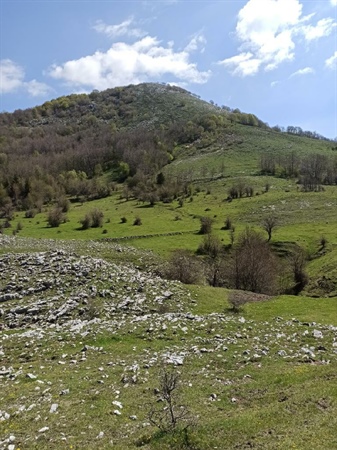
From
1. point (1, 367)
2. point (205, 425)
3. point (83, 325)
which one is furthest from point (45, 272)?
point (205, 425)

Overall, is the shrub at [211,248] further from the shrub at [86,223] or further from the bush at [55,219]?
the bush at [55,219]

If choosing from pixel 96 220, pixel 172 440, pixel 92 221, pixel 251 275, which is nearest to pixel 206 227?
pixel 96 220

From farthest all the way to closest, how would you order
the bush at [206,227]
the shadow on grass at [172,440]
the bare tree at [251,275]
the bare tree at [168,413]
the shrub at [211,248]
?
the bush at [206,227] < the shrub at [211,248] < the bare tree at [251,275] < the bare tree at [168,413] < the shadow on grass at [172,440]

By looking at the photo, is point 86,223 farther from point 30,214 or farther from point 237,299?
point 237,299

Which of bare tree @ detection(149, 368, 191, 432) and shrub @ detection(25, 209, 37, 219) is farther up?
shrub @ detection(25, 209, 37, 219)

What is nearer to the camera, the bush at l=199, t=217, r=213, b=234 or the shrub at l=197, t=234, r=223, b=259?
the shrub at l=197, t=234, r=223, b=259

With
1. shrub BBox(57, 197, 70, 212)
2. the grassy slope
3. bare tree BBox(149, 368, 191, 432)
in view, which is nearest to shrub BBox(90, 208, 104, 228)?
shrub BBox(57, 197, 70, 212)

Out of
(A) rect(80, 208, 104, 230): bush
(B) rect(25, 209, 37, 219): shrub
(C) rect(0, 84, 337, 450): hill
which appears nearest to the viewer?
(C) rect(0, 84, 337, 450): hill

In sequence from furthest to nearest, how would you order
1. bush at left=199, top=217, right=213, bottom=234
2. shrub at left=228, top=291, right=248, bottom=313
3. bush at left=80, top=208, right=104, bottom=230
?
bush at left=80, top=208, right=104, bottom=230 → bush at left=199, top=217, right=213, bottom=234 → shrub at left=228, top=291, right=248, bottom=313

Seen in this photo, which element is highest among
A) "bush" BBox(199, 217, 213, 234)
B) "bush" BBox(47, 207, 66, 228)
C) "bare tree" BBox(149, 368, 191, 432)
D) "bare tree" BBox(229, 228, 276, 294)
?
"bush" BBox(47, 207, 66, 228)

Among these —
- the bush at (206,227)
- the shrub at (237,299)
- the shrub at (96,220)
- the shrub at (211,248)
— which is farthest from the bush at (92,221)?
the shrub at (237,299)

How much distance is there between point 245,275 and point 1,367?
32.4 metres

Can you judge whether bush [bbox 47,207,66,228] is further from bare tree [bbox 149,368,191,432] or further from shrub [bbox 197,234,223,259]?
bare tree [bbox 149,368,191,432]

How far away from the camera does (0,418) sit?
13.9 meters
